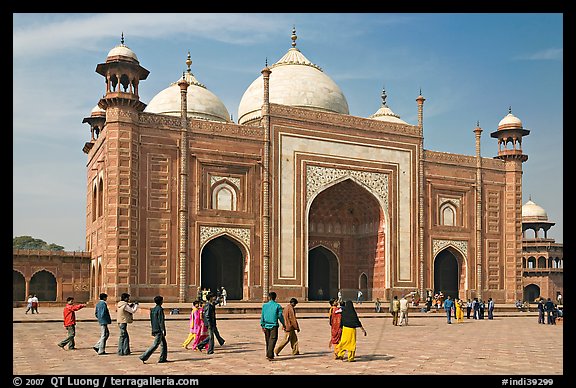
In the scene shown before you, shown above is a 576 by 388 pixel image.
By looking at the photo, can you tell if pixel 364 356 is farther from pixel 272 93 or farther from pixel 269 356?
pixel 272 93

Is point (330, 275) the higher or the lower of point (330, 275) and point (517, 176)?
the lower

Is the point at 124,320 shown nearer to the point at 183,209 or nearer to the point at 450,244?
A: the point at 183,209

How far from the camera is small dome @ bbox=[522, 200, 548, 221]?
161 feet

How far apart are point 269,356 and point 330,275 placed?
22.9 meters

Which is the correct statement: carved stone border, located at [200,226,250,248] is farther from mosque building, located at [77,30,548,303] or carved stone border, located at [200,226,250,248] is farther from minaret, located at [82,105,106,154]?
minaret, located at [82,105,106,154]

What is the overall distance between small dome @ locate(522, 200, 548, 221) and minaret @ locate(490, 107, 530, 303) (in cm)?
1504

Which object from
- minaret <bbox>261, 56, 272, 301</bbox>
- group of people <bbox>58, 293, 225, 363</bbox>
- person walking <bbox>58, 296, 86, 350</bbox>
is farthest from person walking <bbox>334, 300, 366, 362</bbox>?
minaret <bbox>261, 56, 272, 301</bbox>

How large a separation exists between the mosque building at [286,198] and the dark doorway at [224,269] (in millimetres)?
47

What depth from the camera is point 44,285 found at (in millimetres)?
28812

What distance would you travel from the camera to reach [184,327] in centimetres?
1720

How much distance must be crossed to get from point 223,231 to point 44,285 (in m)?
8.00

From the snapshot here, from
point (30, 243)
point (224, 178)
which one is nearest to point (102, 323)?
point (224, 178)
